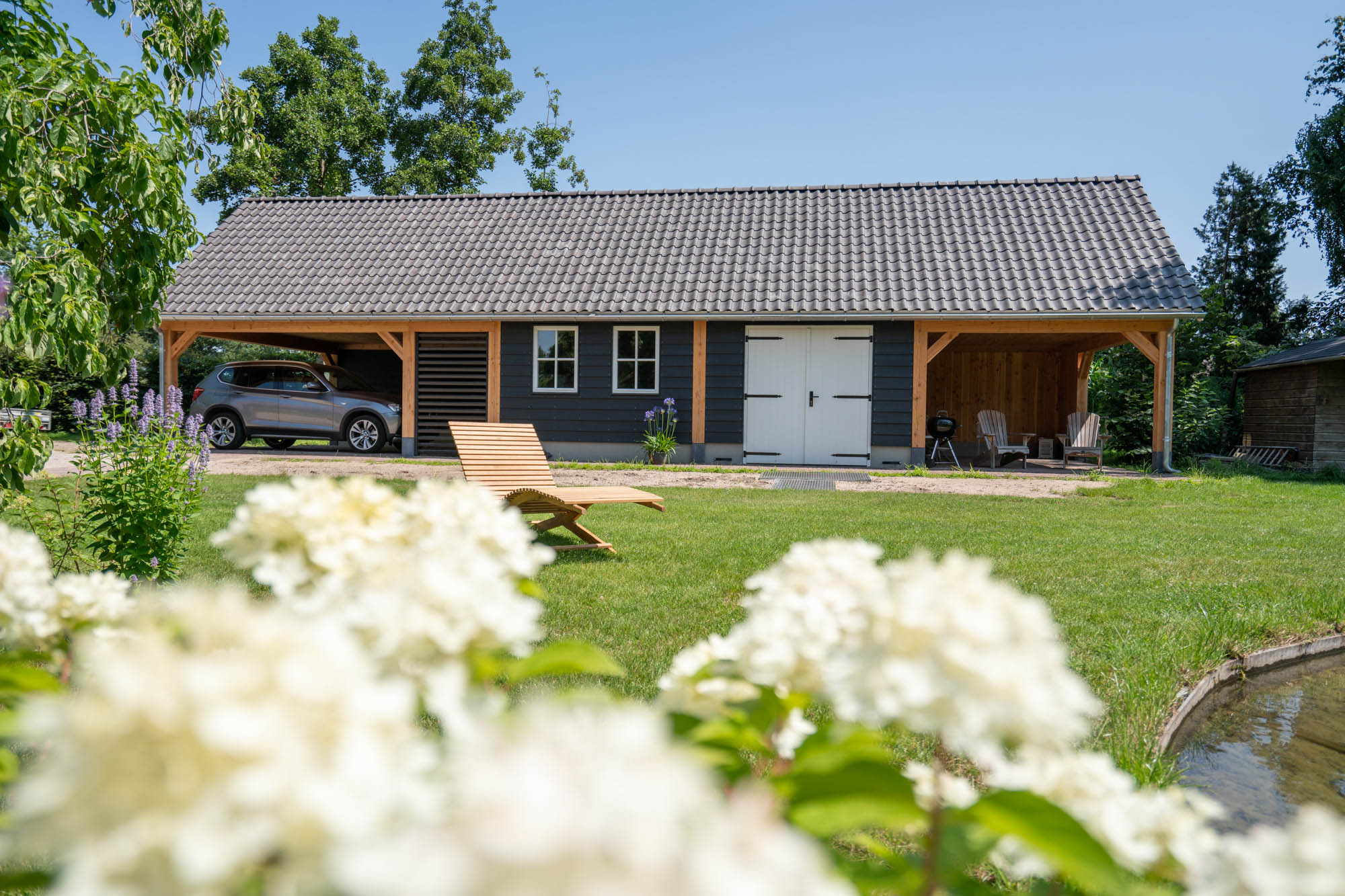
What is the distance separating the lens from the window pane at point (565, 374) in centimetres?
1441

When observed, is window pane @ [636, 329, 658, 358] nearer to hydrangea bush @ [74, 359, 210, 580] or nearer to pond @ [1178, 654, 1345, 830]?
hydrangea bush @ [74, 359, 210, 580]

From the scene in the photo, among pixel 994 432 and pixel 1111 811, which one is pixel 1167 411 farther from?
pixel 1111 811

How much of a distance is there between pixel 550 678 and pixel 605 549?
8.48ft

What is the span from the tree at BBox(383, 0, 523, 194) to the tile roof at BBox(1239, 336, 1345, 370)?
24360 mm

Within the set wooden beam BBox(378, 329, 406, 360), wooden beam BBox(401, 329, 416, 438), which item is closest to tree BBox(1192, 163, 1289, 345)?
wooden beam BBox(401, 329, 416, 438)

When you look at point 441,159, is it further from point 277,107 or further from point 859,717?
point 859,717

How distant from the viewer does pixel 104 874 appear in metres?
0.46

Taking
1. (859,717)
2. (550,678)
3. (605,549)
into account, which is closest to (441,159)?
(605,549)

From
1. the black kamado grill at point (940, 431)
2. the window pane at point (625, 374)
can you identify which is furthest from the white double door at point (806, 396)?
the black kamado grill at point (940, 431)

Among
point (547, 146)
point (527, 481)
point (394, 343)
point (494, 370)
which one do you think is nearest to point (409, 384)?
point (394, 343)

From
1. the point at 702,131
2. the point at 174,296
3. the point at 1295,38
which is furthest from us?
the point at 1295,38

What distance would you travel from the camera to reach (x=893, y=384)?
13453mm

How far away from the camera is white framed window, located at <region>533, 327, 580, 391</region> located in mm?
14438

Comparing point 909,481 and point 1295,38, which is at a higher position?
point 1295,38
